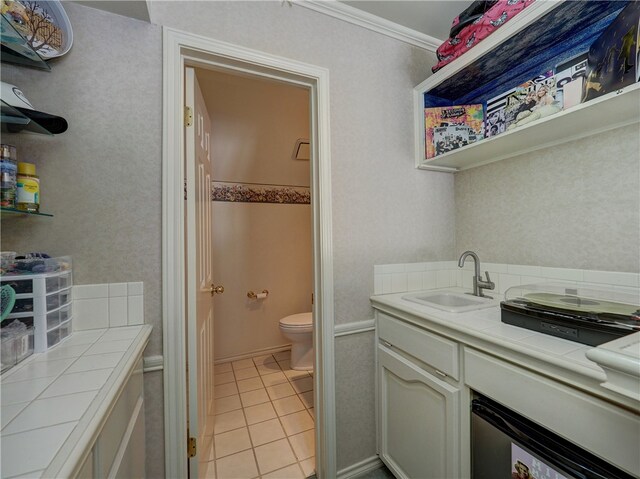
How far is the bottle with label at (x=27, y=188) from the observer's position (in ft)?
2.71

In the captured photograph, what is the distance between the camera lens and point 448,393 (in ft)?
3.26

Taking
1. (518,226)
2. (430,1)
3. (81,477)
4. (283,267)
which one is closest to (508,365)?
(518,226)

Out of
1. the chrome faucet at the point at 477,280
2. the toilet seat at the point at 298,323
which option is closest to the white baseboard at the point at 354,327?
the chrome faucet at the point at 477,280

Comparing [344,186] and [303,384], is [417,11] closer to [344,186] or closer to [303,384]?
[344,186]

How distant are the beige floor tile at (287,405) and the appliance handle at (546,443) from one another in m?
1.38

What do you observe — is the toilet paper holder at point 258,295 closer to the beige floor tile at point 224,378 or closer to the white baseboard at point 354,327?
the beige floor tile at point 224,378

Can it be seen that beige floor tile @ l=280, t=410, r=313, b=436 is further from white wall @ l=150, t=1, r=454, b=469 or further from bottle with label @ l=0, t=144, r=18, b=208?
bottle with label @ l=0, t=144, r=18, b=208

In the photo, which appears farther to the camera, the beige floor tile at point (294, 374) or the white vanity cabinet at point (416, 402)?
the beige floor tile at point (294, 374)

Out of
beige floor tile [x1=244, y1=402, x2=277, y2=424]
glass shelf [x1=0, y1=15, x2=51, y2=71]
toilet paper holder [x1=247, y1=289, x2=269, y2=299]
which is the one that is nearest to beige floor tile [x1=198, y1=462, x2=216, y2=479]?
beige floor tile [x1=244, y1=402, x2=277, y2=424]

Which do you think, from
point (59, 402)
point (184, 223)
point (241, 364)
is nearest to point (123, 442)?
point (59, 402)

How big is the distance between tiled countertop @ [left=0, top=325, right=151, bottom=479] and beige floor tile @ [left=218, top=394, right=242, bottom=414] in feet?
4.56

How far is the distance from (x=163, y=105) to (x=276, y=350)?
2.52 meters

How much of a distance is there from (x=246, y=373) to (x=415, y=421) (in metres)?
1.73

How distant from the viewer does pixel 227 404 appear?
1.99 metres
